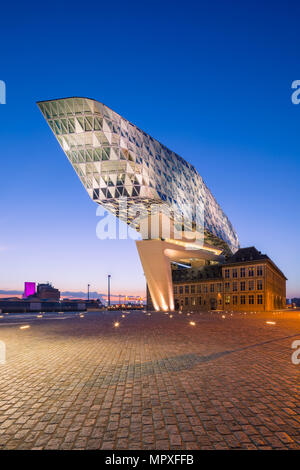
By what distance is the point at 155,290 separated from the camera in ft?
173

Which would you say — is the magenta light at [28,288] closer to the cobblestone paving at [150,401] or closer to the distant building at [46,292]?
the distant building at [46,292]

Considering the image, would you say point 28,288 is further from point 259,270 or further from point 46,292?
point 259,270

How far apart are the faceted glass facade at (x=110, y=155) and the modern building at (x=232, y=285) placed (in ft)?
77.7

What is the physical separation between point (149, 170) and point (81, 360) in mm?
37016

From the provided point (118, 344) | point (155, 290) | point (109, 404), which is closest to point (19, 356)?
point (118, 344)

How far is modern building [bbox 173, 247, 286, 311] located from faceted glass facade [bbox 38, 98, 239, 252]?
23.7 m

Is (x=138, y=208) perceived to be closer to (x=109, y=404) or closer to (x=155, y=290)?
(x=155, y=290)

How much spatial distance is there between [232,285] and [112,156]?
42.1m

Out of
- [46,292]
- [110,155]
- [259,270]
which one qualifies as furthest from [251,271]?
[46,292]

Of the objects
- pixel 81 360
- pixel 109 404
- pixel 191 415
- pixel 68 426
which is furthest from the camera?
pixel 81 360

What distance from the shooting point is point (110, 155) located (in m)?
39.2

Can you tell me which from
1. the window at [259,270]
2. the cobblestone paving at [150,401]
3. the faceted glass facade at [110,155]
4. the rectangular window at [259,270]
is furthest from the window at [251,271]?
the cobblestone paving at [150,401]

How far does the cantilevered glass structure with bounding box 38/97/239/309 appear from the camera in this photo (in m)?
37.2

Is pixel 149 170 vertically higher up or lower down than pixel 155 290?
higher up
